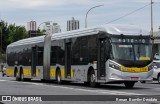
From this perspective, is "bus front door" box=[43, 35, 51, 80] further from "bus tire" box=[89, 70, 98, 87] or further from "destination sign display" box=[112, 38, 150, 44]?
"destination sign display" box=[112, 38, 150, 44]

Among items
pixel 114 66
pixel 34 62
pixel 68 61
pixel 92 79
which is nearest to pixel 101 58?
pixel 114 66

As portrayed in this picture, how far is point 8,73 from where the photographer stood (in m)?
43.0

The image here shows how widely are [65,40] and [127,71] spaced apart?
692 centimetres

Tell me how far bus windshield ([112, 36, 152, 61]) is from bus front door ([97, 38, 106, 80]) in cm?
64

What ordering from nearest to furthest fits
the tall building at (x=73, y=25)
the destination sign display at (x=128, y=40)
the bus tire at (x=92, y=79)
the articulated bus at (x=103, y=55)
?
1. the articulated bus at (x=103, y=55)
2. the destination sign display at (x=128, y=40)
3. the bus tire at (x=92, y=79)
4. the tall building at (x=73, y=25)

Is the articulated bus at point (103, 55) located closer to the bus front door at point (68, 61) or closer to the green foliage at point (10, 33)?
the bus front door at point (68, 61)

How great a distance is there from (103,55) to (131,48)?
58.4 inches

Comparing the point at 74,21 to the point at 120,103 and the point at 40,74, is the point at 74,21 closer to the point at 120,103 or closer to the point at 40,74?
the point at 40,74

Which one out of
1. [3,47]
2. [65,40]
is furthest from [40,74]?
[3,47]

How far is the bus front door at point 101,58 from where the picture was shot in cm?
2578

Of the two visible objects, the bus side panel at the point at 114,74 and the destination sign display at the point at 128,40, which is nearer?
the bus side panel at the point at 114,74

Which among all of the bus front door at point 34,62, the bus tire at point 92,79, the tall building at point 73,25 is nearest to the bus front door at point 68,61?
the bus tire at point 92,79

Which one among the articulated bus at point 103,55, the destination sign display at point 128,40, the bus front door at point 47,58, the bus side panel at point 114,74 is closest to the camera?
the bus side panel at point 114,74

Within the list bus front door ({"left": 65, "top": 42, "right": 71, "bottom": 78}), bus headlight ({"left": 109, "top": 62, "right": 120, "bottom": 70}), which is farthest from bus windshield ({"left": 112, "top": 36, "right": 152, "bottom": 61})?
bus front door ({"left": 65, "top": 42, "right": 71, "bottom": 78})
